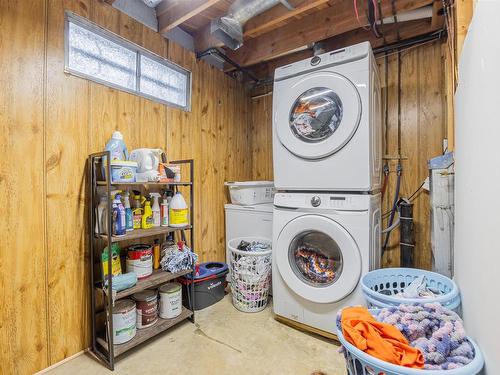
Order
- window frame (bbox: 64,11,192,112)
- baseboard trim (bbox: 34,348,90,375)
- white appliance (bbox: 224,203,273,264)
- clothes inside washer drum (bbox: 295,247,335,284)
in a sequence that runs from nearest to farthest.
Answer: baseboard trim (bbox: 34,348,90,375) → window frame (bbox: 64,11,192,112) → clothes inside washer drum (bbox: 295,247,335,284) → white appliance (bbox: 224,203,273,264)

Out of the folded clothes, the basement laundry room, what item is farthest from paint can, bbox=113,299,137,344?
the folded clothes

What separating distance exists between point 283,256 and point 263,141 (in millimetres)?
1575

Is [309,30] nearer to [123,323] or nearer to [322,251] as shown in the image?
[322,251]

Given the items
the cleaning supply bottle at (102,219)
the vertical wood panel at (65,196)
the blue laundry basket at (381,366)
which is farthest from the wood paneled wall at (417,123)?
the vertical wood panel at (65,196)

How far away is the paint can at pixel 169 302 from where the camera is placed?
6.35 ft

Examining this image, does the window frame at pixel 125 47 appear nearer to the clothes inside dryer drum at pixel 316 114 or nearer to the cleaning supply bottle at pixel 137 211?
the cleaning supply bottle at pixel 137 211

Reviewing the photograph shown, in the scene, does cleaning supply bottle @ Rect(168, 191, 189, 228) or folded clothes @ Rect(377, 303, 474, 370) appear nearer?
folded clothes @ Rect(377, 303, 474, 370)

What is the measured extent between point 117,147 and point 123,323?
43.3 inches

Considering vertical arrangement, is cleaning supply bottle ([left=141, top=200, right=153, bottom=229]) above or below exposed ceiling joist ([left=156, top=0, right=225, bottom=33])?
below

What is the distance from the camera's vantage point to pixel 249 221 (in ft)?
8.28

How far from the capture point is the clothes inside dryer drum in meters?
1.81

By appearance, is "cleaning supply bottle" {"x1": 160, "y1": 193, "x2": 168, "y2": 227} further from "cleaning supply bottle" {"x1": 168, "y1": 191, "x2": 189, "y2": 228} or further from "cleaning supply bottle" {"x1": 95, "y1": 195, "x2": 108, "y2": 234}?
"cleaning supply bottle" {"x1": 95, "y1": 195, "x2": 108, "y2": 234}

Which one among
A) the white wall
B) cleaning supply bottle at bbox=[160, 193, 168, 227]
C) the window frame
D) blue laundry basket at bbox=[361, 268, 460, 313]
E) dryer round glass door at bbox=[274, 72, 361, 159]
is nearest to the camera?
the white wall

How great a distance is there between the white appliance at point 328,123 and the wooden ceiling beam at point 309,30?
1.45 feet
